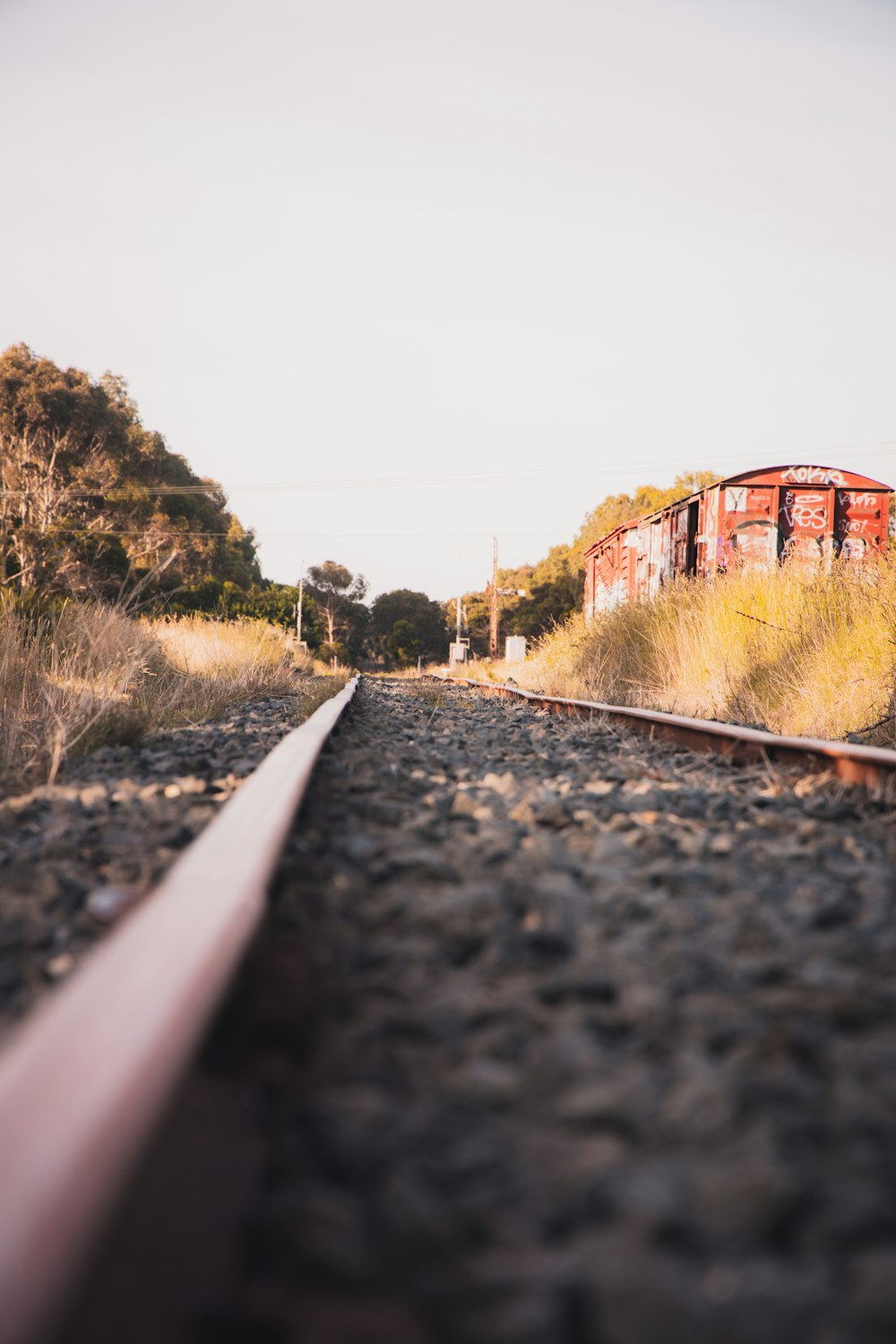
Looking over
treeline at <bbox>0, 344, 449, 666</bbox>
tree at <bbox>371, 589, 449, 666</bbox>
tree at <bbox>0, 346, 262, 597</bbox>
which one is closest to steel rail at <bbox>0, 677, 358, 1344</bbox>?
treeline at <bbox>0, 344, 449, 666</bbox>

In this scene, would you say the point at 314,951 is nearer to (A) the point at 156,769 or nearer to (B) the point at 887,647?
(A) the point at 156,769

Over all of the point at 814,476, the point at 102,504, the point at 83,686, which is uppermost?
the point at 102,504

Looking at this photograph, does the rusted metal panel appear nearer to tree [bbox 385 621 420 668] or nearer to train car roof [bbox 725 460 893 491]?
train car roof [bbox 725 460 893 491]

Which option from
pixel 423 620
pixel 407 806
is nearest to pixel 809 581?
pixel 407 806

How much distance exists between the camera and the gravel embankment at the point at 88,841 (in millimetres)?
1708

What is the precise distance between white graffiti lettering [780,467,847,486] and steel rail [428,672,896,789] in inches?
340

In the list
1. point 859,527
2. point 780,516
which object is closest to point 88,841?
point 780,516

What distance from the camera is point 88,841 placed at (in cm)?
256

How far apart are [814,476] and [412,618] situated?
49.9 m

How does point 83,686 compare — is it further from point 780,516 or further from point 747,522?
point 780,516

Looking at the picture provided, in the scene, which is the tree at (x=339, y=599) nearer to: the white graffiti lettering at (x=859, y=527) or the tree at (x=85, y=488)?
the tree at (x=85, y=488)

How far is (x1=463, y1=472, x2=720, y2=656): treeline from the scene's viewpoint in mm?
44281

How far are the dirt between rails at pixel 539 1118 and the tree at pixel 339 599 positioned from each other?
59.7m

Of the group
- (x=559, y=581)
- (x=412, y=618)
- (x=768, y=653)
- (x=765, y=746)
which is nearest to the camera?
(x=765, y=746)
